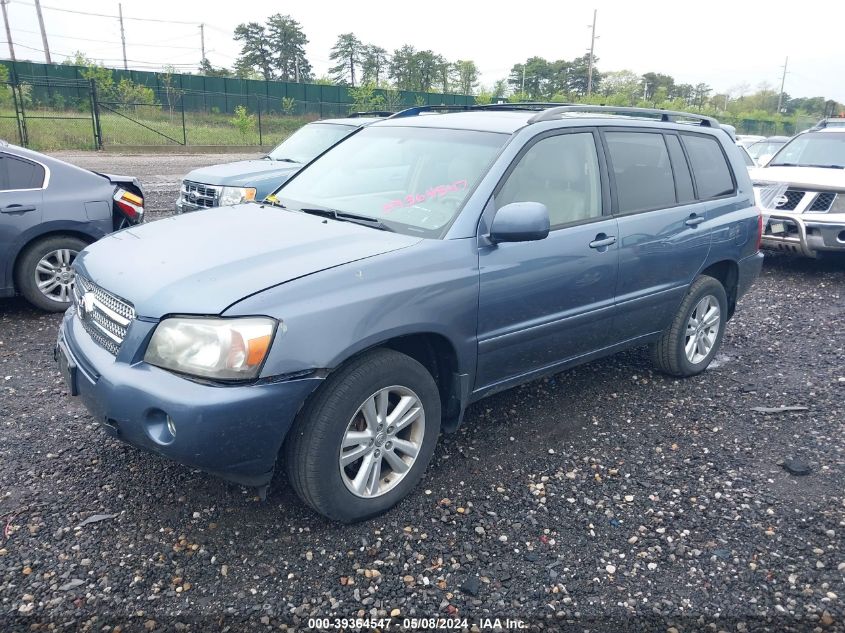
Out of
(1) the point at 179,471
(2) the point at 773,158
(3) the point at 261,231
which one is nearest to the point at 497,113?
(3) the point at 261,231

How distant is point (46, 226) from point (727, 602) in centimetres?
592

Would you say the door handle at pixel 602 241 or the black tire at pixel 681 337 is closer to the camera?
the door handle at pixel 602 241

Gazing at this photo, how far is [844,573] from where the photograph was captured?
2951 millimetres

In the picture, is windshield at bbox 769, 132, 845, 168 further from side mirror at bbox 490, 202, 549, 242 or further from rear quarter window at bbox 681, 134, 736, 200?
side mirror at bbox 490, 202, 549, 242

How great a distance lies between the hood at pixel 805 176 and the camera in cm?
824

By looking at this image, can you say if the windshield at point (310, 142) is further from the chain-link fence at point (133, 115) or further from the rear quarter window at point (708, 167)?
the chain-link fence at point (133, 115)

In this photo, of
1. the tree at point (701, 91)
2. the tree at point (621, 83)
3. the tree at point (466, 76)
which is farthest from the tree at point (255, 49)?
the tree at point (701, 91)

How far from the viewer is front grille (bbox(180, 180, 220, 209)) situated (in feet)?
27.4

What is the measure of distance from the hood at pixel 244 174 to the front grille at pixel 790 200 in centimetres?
607

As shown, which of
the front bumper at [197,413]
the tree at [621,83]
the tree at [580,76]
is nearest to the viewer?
the front bumper at [197,413]

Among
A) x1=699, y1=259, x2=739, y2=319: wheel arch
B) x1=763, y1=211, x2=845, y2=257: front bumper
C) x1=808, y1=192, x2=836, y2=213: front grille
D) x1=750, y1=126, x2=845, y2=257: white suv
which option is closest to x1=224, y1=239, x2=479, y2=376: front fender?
x1=699, y1=259, x2=739, y2=319: wheel arch

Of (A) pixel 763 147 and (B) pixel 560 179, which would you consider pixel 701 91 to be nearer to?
(A) pixel 763 147

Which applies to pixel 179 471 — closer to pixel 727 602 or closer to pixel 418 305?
pixel 418 305

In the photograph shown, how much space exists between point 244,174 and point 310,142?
1726 mm
